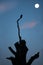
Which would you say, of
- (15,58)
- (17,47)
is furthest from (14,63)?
(17,47)

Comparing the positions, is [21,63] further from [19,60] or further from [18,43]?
[18,43]

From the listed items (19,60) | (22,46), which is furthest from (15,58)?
(22,46)

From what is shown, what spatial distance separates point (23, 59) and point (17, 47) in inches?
43.9

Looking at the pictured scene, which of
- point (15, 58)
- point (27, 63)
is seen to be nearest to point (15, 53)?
point (15, 58)

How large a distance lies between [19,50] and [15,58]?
803mm

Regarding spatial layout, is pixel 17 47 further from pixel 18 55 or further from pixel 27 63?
pixel 27 63

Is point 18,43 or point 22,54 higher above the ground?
point 18,43

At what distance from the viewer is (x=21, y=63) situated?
13625mm

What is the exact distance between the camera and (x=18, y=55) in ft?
44.1

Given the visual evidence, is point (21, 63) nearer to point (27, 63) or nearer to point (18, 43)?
point (27, 63)

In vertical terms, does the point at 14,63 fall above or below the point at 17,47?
below

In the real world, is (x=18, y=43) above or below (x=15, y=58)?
above

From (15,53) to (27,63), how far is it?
1305 millimetres

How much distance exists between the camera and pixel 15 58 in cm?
1366
